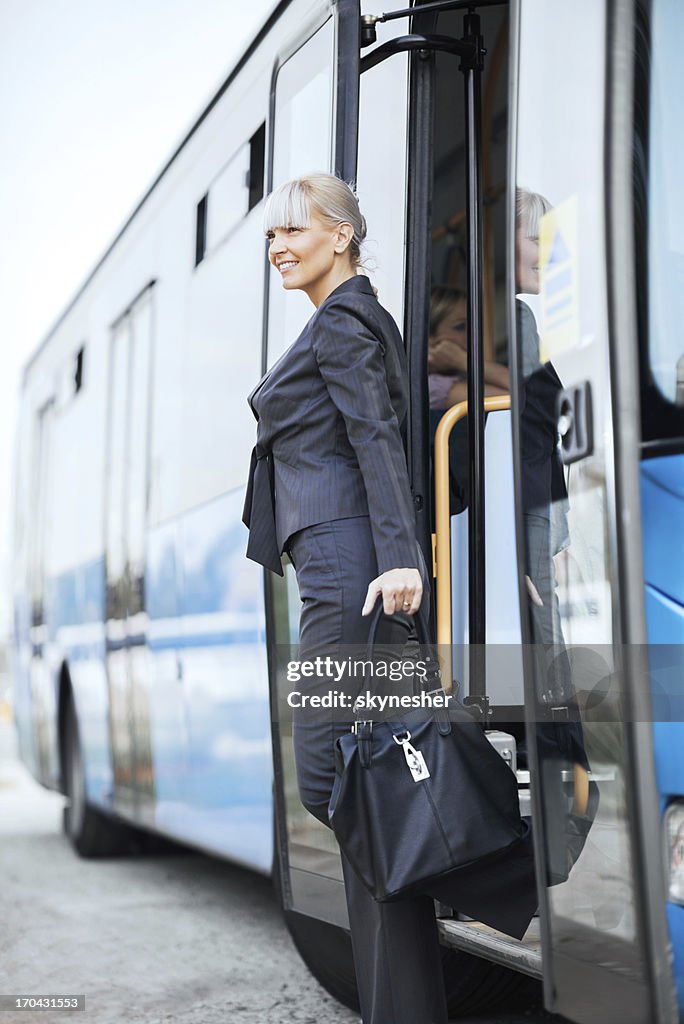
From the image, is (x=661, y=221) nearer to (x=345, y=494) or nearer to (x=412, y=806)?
(x=345, y=494)

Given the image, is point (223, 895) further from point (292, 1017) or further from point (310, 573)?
point (310, 573)

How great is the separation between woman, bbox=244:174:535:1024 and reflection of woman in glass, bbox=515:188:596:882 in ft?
1.04

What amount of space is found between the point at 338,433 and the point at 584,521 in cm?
70

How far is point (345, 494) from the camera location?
2.77 meters

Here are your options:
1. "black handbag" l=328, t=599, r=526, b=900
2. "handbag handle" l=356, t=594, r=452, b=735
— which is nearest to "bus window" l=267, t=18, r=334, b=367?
"handbag handle" l=356, t=594, r=452, b=735

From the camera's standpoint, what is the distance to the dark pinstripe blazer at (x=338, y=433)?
8.80 feet

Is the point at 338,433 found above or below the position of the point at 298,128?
below

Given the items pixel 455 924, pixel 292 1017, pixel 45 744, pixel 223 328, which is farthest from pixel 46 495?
pixel 455 924

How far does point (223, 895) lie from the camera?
610 centimetres

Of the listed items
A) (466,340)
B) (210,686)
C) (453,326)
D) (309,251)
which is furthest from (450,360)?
(309,251)

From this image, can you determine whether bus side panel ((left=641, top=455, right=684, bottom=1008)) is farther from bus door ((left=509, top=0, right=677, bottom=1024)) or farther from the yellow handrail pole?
the yellow handrail pole

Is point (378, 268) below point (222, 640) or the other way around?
the other way around

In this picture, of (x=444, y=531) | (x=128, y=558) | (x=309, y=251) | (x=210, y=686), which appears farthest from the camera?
(x=128, y=558)

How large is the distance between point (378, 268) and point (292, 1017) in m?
2.09
